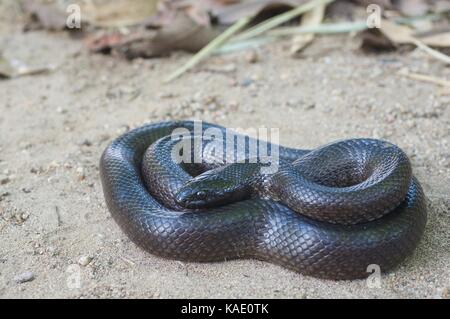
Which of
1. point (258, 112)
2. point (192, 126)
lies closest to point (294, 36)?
point (258, 112)

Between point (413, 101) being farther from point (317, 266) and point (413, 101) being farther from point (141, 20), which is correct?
point (141, 20)

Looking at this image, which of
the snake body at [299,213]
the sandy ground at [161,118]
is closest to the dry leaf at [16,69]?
the sandy ground at [161,118]

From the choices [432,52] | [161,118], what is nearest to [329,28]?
[432,52]

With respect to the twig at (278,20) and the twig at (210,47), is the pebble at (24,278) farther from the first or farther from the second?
the twig at (278,20)

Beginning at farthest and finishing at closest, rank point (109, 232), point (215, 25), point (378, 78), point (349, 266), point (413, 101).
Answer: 1. point (215, 25)
2. point (378, 78)
3. point (413, 101)
4. point (109, 232)
5. point (349, 266)

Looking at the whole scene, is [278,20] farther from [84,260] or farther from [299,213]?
[84,260]

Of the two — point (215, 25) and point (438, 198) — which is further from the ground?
point (215, 25)
